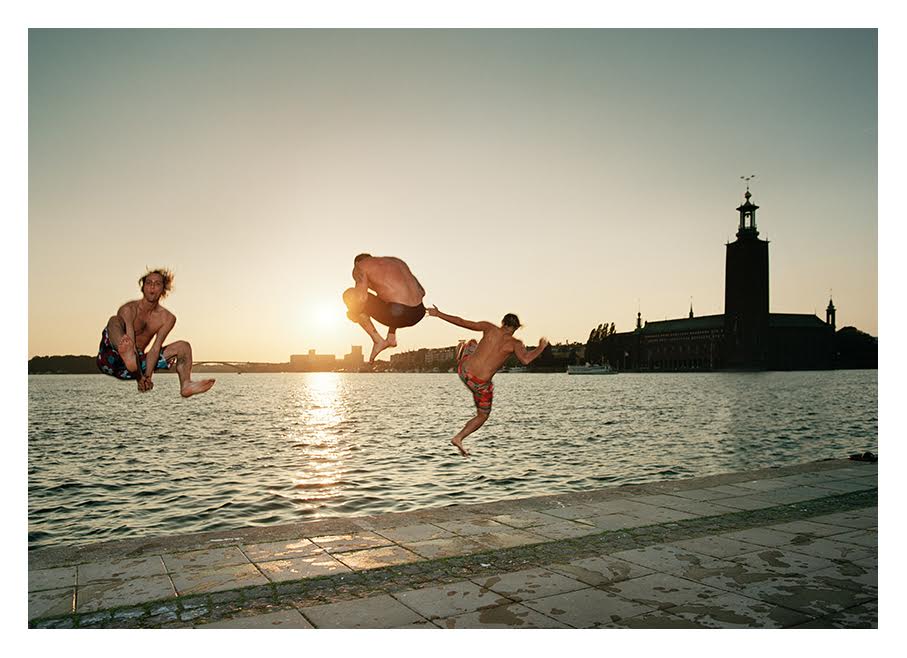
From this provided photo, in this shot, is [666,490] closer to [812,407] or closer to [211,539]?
[211,539]

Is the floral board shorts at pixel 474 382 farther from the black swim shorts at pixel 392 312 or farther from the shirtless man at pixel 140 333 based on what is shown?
the shirtless man at pixel 140 333

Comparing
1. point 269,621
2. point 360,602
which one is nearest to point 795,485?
point 360,602

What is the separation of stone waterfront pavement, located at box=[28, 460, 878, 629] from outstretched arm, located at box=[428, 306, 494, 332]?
5179 millimetres

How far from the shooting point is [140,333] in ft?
19.5

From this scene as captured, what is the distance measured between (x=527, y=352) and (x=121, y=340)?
3.31 m

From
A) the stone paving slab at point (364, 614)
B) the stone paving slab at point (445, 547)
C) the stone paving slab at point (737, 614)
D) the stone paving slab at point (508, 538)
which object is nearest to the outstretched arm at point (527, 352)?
the stone paving slab at point (364, 614)

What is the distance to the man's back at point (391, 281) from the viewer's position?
16.6 ft

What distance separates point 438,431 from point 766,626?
51925 millimetres

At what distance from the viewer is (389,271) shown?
16.6 ft

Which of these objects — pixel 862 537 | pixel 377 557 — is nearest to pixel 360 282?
pixel 377 557

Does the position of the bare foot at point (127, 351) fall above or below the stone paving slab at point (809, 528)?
above

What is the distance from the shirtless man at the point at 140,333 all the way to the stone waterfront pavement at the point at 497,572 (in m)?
4.87

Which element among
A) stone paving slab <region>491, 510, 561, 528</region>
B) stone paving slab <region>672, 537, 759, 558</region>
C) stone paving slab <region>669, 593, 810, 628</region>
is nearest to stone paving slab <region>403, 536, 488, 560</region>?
stone paving slab <region>491, 510, 561, 528</region>

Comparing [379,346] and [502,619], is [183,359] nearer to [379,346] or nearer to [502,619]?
[379,346]
